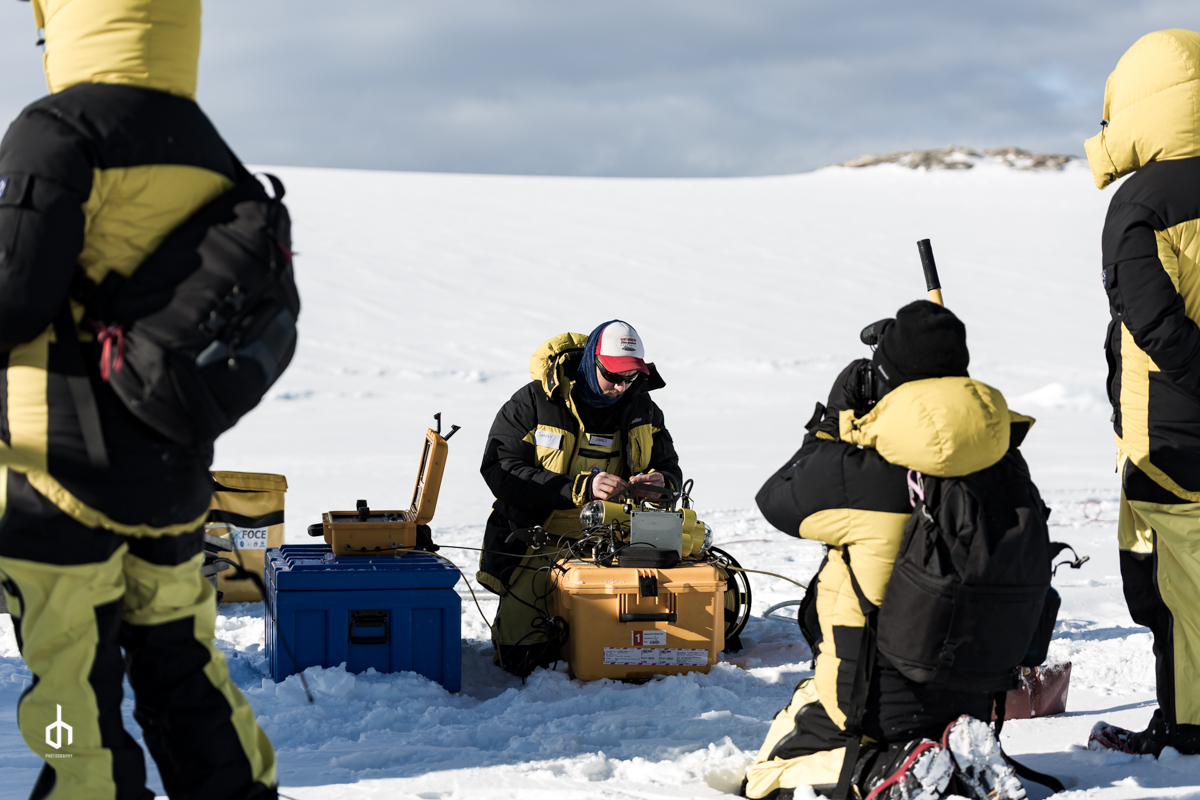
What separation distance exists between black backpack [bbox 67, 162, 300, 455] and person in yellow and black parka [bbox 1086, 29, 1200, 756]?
232cm

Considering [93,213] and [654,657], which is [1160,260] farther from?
[93,213]

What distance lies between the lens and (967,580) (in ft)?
7.74

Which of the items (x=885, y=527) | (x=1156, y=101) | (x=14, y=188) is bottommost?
(x=885, y=527)

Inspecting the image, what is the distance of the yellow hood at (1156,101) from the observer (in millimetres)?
2973

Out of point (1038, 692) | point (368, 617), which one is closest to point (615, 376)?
point (368, 617)

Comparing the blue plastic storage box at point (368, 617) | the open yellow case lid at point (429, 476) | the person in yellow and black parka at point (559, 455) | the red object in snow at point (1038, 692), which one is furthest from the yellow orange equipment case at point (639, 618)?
the red object in snow at point (1038, 692)

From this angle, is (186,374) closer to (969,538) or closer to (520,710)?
(969,538)

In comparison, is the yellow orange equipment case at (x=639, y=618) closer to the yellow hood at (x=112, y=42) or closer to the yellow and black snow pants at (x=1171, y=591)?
the yellow and black snow pants at (x=1171, y=591)

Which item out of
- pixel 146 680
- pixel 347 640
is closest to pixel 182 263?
pixel 146 680

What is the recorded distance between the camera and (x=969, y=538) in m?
2.37

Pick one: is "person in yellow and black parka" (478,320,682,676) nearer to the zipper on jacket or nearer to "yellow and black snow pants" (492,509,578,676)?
"yellow and black snow pants" (492,509,578,676)

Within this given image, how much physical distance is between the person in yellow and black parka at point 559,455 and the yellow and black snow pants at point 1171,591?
6.12 feet

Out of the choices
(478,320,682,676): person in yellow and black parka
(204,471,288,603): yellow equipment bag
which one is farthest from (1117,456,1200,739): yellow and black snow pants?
(204,471,288,603): yellow equipment bag

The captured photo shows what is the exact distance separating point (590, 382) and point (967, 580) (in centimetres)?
228
